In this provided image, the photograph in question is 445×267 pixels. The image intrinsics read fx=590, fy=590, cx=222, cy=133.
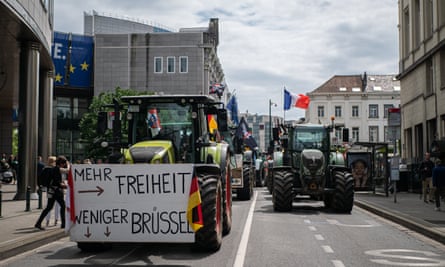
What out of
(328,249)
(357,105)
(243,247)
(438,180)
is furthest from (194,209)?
(357,105)

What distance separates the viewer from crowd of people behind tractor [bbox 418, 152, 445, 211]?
59.2 feet

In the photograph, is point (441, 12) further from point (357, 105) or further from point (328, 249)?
point (357, 105)

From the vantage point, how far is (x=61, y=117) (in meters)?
64.6

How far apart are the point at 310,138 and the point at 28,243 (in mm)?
11962

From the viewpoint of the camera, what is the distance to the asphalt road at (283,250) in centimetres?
942

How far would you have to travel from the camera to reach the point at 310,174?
18.9 metres

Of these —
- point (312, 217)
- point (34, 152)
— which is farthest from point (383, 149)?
point (34, 152)

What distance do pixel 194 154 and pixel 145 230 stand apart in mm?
2556

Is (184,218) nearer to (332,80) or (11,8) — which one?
(11,8)

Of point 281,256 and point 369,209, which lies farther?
point 369,209

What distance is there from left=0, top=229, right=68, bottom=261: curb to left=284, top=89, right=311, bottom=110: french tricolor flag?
2547 cm

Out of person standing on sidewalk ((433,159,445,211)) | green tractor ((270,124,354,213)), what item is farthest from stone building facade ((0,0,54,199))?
person standing on sidewalk ((433,159,445,211))

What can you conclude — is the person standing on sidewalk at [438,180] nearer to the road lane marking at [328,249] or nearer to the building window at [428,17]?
the road lane marking at [328,249]

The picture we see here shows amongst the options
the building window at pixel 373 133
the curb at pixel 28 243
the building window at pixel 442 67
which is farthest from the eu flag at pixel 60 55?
the curb at pixel 28 243
